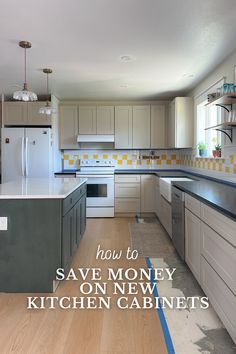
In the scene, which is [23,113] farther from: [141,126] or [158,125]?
[158,125]

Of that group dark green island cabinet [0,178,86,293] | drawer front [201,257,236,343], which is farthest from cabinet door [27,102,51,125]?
drawer front [201,257,236,343]

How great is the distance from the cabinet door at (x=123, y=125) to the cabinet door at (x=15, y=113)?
174 centimetres

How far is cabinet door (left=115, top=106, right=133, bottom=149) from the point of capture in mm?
5207

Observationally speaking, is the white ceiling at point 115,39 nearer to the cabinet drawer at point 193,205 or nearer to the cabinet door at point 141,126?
the cabinet door at point 141,126

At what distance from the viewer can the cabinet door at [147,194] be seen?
492cm

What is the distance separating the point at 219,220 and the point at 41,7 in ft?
6.75

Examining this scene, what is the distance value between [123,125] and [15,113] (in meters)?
2.04

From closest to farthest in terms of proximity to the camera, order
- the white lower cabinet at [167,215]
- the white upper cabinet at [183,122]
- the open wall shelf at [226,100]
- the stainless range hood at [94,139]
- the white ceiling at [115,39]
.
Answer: the white ceiling at [115,39]
the open wall shelf at [226,100]
the white lower cabinet at [167,215]
the white upper cabinet at [183,122]
the stainless range hood at [94,139]

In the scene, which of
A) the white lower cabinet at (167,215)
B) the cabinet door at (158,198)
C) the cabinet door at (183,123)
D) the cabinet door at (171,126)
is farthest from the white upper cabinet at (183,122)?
the white lower cabinet at (167,215)

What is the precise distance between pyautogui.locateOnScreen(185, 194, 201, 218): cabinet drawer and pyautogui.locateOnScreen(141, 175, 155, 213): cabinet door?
7.89 ft

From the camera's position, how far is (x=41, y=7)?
2027 mm

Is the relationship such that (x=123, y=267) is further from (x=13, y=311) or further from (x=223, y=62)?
(x=223, y=62)

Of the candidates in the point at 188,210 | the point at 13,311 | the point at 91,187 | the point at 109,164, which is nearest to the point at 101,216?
the point at 91,187

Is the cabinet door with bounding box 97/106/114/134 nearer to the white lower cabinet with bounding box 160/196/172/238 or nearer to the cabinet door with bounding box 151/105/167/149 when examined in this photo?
the cabinet door with bounding box 151/105/167/149
